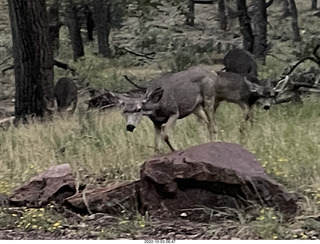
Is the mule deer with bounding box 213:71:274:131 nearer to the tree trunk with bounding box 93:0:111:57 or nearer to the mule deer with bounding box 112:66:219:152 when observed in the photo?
the mule deer with bounding box 112:66:219:152

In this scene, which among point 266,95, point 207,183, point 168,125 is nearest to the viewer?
point 207,183

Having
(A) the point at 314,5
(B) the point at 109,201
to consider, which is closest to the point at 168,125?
(B) the point at 109,201

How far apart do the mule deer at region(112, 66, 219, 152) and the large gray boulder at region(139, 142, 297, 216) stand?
2.02 ft

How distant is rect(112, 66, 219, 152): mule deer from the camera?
6645mm

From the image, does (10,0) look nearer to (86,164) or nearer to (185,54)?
(86,164)

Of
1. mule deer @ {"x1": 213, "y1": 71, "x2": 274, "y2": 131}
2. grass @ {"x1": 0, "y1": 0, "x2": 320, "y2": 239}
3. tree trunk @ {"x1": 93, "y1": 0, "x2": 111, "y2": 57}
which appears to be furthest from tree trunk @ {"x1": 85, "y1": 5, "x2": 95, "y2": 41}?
mule deer @ {"x1": 213, "y1": 71, "x2": 274, "y2": 131}

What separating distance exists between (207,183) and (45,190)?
148cm

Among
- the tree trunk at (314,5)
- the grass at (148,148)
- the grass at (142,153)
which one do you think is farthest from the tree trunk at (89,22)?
the grass at (148,148)

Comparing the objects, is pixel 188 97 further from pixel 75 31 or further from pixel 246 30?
pixel 75 31

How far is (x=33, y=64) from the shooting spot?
11.6 metres

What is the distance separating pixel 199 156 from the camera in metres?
6.05

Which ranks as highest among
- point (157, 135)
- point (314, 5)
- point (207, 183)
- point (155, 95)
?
point (155, 95)
